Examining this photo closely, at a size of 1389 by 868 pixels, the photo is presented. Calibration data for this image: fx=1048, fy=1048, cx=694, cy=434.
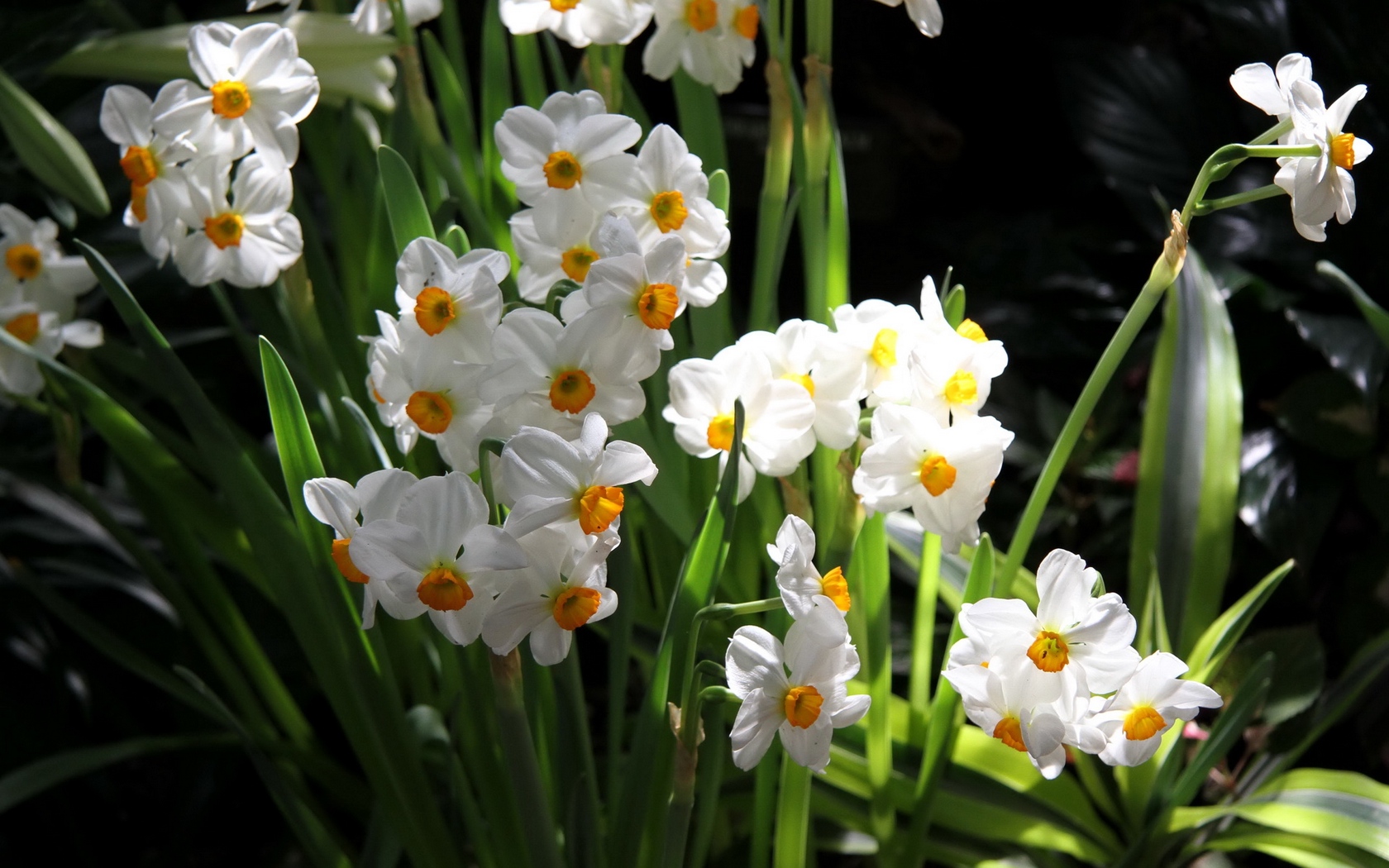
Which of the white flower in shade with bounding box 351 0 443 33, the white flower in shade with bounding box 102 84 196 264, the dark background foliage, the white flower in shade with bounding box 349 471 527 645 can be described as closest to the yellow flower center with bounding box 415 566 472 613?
the white flower in shade with bounding box 349 471 527 645

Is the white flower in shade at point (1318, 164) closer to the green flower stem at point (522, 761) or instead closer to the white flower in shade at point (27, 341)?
the green flower stem at point (522, 761)

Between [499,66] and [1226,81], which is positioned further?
[1226,81]

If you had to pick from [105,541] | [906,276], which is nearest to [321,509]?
[105,541]

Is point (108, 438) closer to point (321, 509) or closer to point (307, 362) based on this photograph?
point (307, 362)

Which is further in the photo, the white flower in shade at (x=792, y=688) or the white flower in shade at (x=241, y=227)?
the white flower in shade at (x=241, y=227)

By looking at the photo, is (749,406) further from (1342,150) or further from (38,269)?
(38,269)

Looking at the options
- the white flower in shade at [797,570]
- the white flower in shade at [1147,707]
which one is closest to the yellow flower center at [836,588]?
the white flower in shade at [797,570]
